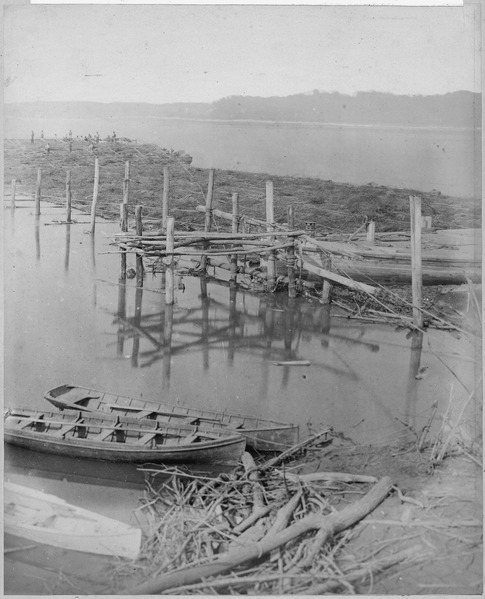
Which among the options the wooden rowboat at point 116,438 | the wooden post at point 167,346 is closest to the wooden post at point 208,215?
the wooden post at point 167,346

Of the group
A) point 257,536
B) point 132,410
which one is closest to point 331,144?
point 132,410

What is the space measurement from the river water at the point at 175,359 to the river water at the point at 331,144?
1591mm

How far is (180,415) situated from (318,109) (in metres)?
3.64

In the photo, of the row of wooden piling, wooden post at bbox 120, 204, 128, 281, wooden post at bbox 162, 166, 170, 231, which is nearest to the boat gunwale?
the row of wooden piling

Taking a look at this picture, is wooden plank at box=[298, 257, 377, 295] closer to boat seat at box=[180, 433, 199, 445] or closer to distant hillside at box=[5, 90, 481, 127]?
distant hillside at box=[5, 90, 481, 127]

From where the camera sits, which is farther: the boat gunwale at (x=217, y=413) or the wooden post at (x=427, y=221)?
the wooden post at (x=427, y=221)

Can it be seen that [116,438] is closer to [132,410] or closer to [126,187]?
[132,410]

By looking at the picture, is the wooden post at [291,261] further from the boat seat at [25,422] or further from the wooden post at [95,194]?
the boat seat at [25,422]

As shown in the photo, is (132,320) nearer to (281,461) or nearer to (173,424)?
(173,424)

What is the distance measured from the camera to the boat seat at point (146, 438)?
262 inches

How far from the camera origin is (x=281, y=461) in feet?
21.3

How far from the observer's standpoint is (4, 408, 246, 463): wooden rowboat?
252 inches

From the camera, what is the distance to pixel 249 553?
218 inches

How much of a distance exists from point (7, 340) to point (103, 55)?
3.05 metres
